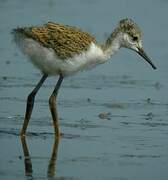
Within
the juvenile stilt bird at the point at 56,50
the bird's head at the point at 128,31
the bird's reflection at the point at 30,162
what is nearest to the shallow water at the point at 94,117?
the bird's reflection at the point at 30,162

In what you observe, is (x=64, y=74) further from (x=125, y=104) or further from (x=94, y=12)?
(x=94, y=12)

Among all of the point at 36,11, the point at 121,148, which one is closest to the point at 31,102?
the point at 121,148

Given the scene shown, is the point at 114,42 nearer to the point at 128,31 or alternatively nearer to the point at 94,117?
the point at 128,31

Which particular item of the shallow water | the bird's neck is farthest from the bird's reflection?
the bird's neck

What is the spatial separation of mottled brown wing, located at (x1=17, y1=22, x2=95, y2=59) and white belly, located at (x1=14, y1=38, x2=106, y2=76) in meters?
0.06

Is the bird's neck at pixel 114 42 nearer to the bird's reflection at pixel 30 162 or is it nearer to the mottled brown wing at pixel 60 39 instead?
the mottled brown wing at pixel 60 39

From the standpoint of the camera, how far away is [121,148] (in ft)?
35.5

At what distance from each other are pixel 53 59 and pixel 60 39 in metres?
0.27

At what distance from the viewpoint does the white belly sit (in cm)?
1144

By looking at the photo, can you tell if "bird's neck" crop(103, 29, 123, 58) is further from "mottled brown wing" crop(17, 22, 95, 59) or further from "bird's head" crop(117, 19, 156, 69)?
"mottled brown wing" crop(17, 22, 95, 59)

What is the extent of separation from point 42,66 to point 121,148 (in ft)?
5.30

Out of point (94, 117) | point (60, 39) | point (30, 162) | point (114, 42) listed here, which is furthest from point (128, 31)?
point (30, 162)

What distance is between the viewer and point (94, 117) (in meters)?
12.6

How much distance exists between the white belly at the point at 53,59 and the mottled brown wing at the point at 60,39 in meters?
0.06
